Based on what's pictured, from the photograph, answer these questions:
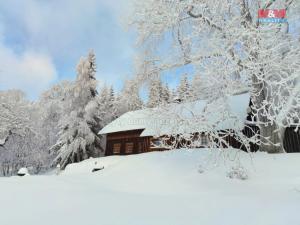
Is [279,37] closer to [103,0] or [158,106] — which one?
[158,106]

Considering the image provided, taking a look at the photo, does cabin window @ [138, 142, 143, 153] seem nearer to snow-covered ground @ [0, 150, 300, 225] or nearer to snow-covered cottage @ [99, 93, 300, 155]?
snow-covered cottage @ [99, 93, 300, 155]

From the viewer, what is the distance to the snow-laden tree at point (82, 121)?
31.0 metres

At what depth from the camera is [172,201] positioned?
6992 millimetres

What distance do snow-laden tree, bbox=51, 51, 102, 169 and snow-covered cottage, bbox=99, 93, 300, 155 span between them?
199 centimetres

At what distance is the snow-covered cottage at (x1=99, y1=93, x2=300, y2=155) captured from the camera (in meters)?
11.1

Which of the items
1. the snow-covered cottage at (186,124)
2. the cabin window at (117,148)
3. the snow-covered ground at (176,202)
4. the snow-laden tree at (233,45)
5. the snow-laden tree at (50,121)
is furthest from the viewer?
the snow-laden tree at (50,121)

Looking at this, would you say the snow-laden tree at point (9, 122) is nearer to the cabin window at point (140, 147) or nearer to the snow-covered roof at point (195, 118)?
the cabin window at point (140, 147)

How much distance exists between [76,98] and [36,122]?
1424 cm

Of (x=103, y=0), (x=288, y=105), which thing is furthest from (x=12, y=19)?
(x=288, y=105)

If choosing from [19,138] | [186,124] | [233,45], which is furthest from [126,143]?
[233,45]

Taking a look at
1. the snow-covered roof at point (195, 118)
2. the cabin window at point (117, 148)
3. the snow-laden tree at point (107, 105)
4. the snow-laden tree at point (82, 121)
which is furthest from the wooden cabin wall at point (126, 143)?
the snow-covered roof at point (195, 118)

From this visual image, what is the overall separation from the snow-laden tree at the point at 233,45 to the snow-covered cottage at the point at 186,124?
0.95 metres

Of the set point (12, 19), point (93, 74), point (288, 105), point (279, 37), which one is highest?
point (93, 74)

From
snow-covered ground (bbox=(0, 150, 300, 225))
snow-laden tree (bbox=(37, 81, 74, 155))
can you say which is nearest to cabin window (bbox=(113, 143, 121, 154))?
snow-laden tree (bbox=(37, 81, 74, 155))
